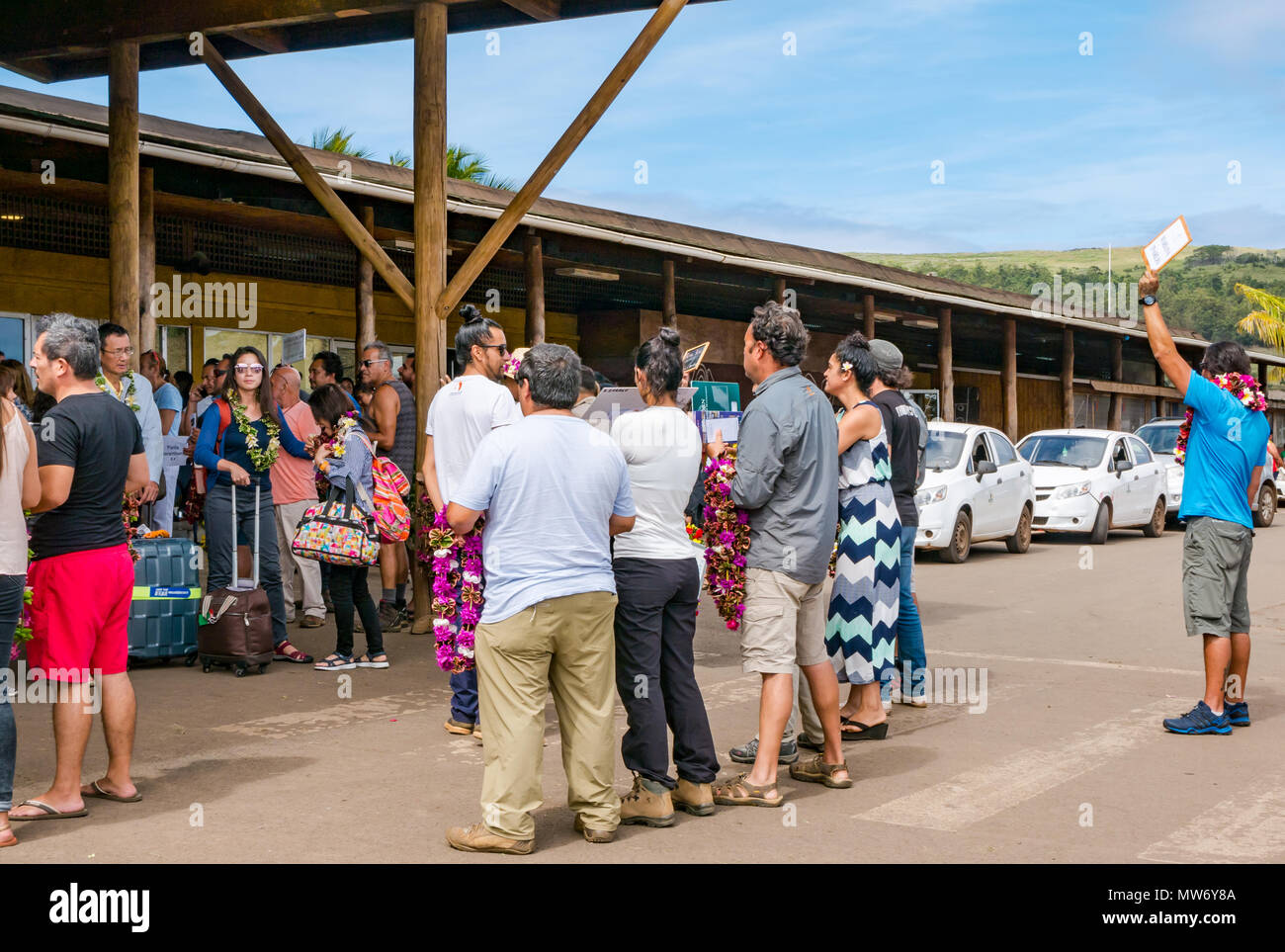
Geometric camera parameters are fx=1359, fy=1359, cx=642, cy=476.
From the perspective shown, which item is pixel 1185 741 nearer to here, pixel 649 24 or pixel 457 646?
pixel 457 646

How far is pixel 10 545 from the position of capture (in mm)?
5078

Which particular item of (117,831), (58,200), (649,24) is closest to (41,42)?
(58,200)

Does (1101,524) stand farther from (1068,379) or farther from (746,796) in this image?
(746,796)

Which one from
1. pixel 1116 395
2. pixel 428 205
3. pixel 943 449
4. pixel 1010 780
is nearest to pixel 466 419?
pixel 1010 780

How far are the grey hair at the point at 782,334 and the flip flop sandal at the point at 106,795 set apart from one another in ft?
10.7

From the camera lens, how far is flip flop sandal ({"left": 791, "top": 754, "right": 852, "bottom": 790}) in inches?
240

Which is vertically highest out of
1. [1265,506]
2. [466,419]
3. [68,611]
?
[466,419]

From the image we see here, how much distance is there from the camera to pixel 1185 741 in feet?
23.2

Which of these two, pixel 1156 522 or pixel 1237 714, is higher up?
pixel 1156 522

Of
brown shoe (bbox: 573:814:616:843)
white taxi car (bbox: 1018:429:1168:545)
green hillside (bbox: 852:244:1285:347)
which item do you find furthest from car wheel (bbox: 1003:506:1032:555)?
green hillside (bbox: 852:244:1285:347)

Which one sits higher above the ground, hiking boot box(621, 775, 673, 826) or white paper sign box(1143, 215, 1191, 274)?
white paper sign box(1143, 215, 1191, 274)

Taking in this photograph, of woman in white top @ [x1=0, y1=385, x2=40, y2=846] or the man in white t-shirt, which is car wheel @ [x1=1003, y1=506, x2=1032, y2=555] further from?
woman in white top @ [x1=0, y1=385, x2=40, y2=846]

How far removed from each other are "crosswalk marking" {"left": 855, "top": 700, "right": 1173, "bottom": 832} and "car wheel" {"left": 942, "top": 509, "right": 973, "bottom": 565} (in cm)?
872

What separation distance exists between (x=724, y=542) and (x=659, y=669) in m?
0.91
